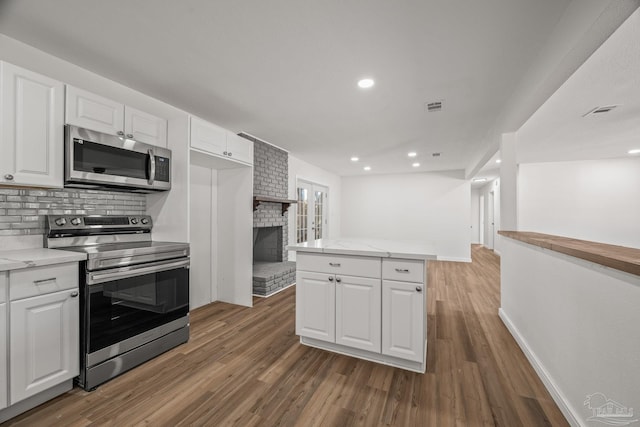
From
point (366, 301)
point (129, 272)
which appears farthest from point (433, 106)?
point (129, 272)

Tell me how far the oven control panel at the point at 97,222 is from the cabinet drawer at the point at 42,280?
503 mm

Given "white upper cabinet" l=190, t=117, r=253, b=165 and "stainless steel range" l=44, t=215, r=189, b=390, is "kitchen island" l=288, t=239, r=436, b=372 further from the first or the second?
"white upper cabinet" l=190, t=117, r=253, b=165

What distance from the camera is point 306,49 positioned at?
1.89 m

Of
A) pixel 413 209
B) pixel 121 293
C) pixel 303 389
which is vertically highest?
pixel 413 209

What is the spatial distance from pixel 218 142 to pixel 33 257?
1.78 metres

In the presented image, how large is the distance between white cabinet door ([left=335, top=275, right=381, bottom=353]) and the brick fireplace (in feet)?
5.97

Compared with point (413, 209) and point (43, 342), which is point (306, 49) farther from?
point (413, 209)

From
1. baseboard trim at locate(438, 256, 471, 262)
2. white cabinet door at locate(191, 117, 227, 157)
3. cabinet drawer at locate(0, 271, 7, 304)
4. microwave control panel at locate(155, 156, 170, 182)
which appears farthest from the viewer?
baseboard trim at locate(438, 256, 471, 262)

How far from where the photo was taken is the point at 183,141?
2.58 m

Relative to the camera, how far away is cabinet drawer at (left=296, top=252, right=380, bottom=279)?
213 cm

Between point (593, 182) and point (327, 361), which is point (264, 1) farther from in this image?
point (593, 182)

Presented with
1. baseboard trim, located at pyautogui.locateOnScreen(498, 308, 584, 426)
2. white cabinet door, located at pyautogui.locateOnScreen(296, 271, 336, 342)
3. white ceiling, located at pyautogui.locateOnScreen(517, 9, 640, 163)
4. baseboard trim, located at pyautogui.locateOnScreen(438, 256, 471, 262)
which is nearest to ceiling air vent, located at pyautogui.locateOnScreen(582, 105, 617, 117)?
white ceiling, located at pyautogui.locateOnScreen(517, 9, 640, 163)

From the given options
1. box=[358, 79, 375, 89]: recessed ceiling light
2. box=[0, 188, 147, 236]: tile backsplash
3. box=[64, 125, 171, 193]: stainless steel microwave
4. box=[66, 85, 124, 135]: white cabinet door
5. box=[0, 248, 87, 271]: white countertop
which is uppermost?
box=[358, 79, 375, 89]: recessed ceiling light

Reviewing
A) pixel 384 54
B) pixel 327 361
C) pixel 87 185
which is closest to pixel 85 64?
pixel 87 185
